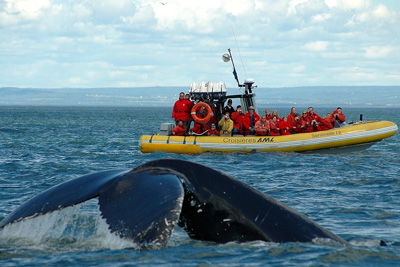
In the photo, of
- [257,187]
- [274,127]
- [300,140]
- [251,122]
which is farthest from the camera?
[251,122]

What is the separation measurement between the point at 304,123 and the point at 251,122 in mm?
1959

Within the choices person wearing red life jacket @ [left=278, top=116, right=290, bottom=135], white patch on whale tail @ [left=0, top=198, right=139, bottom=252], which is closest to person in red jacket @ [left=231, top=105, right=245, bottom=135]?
person wearing red life jacket @ [left=278, top=116, right=290, bottom=135]

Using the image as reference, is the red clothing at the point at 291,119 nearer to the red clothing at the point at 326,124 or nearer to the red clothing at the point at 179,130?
the red clothing at the point at 326,124

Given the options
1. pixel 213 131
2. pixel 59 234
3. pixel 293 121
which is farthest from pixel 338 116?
pixel 59 234

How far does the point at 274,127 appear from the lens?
21.0 meters

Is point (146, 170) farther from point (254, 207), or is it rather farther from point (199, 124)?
point (199, 124)

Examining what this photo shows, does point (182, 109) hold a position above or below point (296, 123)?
above

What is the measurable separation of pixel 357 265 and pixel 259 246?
1.14m

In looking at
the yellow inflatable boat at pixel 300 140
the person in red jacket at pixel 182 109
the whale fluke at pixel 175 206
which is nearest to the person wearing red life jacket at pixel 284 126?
the yellow inflatable boat at pixel 300 140

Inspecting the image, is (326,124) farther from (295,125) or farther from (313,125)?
(295,125)

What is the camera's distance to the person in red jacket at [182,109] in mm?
21438

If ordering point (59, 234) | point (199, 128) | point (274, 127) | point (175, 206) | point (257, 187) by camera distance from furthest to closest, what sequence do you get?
point (199, 128)
point (274, 127)
point (257, 187)
point (59, 234)
point (175, 206)

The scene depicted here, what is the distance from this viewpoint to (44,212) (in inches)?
188

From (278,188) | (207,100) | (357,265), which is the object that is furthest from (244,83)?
(357,265)
